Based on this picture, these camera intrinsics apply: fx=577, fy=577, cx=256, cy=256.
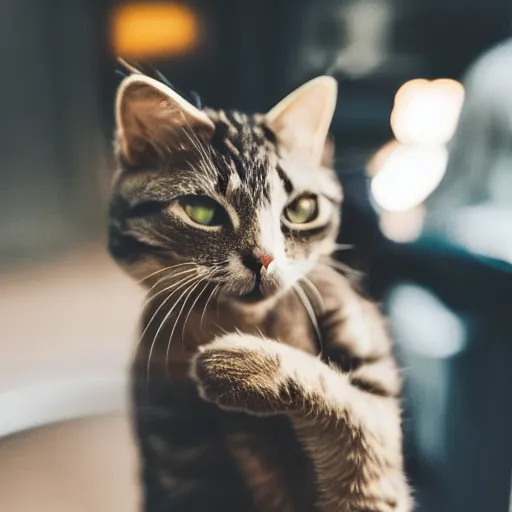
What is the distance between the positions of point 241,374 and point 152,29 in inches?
14.9

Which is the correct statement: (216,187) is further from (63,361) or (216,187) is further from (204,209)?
(63,361)

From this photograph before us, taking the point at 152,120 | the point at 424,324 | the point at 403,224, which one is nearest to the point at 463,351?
the point at 424,324

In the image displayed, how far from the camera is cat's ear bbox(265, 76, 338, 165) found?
0.62 meters

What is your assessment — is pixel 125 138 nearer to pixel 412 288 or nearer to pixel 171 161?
pixel 171 161

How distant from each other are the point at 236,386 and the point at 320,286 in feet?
0.48

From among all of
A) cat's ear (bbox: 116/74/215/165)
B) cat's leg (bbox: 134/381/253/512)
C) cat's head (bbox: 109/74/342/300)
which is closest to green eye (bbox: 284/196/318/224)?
cat's head (bbox: 109/74/342/300)

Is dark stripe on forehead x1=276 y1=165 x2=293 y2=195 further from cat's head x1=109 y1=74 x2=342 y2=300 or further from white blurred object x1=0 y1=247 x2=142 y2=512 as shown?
white blurred object x1=0 y1=247 x2=142 y2=512

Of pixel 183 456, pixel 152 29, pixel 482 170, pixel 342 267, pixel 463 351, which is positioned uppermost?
pixel 152 29

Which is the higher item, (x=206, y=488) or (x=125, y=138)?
(x=125, y=138)

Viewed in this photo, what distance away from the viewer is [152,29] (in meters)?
0.60

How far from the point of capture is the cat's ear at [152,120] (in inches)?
23.5

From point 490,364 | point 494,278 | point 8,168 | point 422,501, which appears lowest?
point 422,501

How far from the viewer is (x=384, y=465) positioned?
671mm

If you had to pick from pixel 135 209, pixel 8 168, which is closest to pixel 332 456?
pixel 135 209
